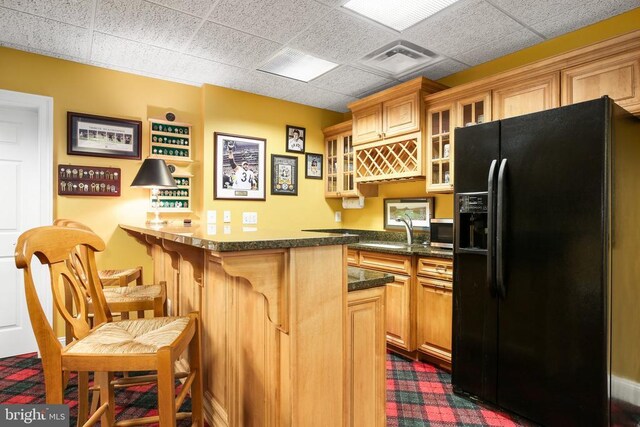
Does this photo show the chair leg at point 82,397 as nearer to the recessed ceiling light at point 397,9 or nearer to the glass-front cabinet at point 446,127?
the recessed ceiling light at point 397,9

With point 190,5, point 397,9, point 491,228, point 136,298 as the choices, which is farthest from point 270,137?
point 491,228

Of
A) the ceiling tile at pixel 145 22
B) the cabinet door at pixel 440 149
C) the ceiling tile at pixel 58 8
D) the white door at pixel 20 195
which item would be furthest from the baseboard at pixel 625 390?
the white door at pixel 20 195

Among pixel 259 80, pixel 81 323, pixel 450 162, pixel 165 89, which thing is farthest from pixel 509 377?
pixel 165 89

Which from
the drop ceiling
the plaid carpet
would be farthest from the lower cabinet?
the drop ceiling

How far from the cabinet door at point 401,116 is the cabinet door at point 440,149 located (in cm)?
13

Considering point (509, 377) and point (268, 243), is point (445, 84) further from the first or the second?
point (268, 243)

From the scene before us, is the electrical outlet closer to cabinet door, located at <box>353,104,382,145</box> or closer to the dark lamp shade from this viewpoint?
the dark lamp shade

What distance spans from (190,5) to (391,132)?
201 centimetres

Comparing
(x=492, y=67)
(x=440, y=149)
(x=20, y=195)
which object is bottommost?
(x=20, y=195)

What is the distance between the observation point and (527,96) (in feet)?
8.29

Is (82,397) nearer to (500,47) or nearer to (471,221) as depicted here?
(471,221)

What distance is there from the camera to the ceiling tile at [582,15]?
87.9 inches

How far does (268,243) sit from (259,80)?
110 inches

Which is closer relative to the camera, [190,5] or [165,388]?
[165,388]
